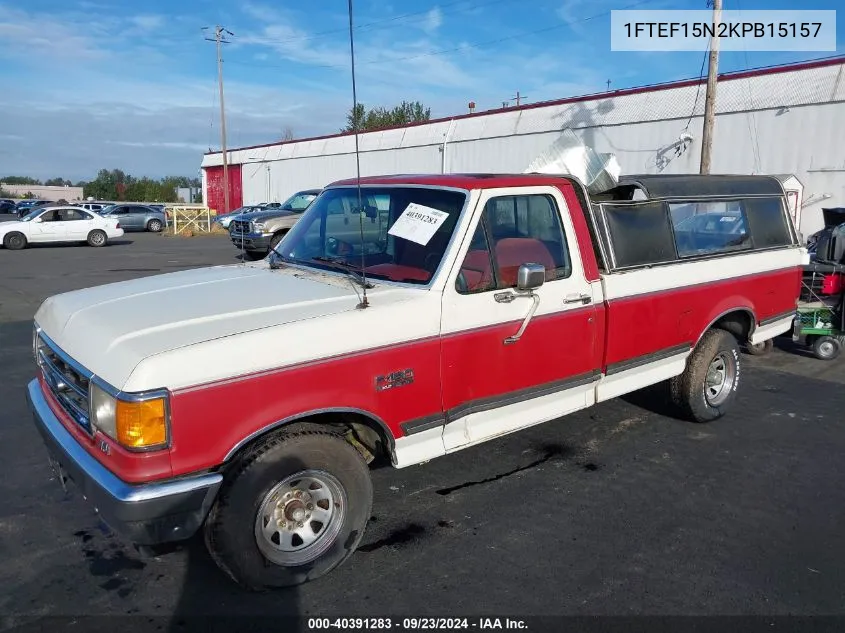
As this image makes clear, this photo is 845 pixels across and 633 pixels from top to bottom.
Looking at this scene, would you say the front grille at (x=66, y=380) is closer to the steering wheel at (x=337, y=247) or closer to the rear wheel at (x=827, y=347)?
the steering wheel at (x=337, y=247)

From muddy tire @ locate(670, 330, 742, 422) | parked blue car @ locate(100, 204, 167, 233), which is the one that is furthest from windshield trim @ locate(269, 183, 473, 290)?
parked blue car @ locate(100, 204, 167, 233)

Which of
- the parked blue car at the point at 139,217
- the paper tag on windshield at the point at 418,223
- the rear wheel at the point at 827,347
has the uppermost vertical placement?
the parked blue car at the point at 139,217

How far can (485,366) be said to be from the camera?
3.69m

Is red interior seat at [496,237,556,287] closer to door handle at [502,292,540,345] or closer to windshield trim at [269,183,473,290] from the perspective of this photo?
door handle at [502,292,540,345]

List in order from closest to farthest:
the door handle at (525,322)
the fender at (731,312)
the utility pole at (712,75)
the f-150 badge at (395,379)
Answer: the f-150 badge at (395,379), the door handle at (525,322), the fender at (731,312), the utility pole at (712,75)

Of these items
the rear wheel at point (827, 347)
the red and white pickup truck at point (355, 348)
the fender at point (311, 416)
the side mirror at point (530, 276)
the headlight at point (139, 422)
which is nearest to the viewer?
the headlight at point (139, 422)

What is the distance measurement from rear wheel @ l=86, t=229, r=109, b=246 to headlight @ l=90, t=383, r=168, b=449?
2415 cm

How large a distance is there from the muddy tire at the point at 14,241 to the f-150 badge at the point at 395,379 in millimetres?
23779

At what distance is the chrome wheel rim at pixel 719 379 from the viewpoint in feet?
17.6

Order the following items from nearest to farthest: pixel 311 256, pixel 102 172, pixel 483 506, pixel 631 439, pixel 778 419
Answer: pixel 483 506 → pixel 311 256 → pixel 631 439 → pixel 778 419 → pixel 102 172

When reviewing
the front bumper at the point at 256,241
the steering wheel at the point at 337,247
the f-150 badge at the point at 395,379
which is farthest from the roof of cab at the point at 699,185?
the front bumper at the point at 256,241

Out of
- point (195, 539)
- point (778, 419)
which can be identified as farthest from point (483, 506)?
point (778, 419)

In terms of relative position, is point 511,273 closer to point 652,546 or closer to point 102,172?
point 652,546

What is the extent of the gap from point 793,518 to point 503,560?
1854 mm
